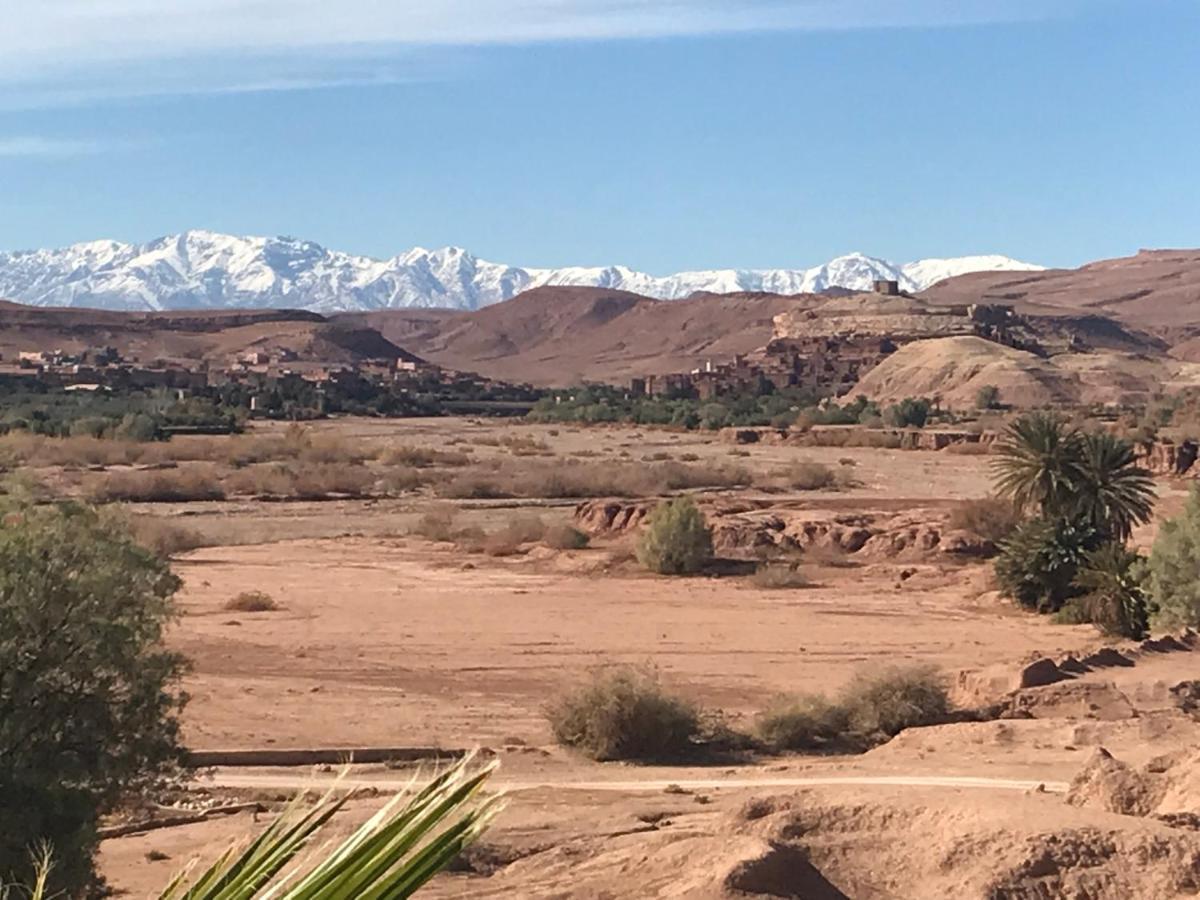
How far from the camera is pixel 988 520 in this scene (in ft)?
130

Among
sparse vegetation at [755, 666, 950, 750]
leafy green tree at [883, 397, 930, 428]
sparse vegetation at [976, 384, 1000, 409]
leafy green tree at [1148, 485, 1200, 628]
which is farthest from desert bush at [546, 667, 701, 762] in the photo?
sparse vegetation at [976, 384, 1000, 409]

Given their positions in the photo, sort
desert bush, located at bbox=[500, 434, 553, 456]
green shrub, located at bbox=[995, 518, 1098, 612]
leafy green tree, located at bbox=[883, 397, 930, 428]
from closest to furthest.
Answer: green shrub, located at bbox=[995, 518, 1098, 612]
desert bush, located at bbox=[500, 434, 553, 456]
leafy green tree, located at bbox=[883, 397, 930, 428]

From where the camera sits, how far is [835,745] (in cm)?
1977

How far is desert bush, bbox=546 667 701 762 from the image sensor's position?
730 inches

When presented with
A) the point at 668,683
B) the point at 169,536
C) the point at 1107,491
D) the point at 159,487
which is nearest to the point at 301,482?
the point at 159,487

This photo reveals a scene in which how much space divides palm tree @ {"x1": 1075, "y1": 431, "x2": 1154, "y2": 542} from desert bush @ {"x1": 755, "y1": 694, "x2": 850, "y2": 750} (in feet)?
44.7

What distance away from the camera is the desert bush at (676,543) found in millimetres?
37562

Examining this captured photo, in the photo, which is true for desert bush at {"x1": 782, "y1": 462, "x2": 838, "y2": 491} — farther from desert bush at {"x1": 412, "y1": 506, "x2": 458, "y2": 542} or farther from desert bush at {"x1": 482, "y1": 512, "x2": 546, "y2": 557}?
desert bush at {"x1": 482, "y1": 512, "x2": 546, "y2": 557}

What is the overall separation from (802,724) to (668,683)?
161 inches

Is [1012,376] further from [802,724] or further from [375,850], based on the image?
[375,850]

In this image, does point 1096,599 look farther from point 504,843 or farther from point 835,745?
point 504,843

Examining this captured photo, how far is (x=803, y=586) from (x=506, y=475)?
29.1 meters

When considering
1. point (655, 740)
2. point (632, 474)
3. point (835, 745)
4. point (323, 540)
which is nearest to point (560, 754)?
point (655, 740)

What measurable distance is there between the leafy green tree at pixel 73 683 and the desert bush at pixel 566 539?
96.1 feet
